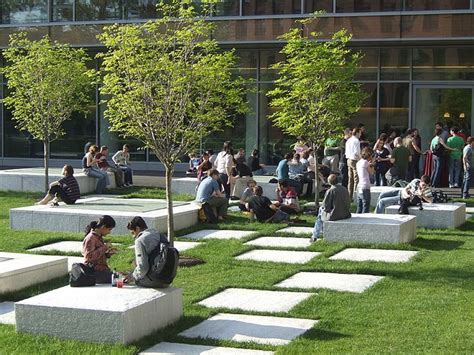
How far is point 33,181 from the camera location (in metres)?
26.5

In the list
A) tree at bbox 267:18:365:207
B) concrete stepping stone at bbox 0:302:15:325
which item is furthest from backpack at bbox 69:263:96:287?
tree at bbox 267:18:365:207

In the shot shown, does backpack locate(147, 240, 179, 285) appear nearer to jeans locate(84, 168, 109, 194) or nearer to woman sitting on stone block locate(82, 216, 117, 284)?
woman sitting on stone block locate(82, 216, 117, 284)

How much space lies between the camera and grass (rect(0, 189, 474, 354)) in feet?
31.8

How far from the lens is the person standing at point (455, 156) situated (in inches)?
1018

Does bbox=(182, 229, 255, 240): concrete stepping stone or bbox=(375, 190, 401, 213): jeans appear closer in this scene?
bbox=(182, 229, 255, 240): concrete stepping stone

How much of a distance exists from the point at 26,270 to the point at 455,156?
52.4 feet

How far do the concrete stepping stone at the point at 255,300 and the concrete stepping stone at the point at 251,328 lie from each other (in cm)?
46

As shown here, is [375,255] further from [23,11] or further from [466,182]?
[23,11]

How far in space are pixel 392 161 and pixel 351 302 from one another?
12.6 meters

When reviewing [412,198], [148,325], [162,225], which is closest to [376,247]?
[412,198]

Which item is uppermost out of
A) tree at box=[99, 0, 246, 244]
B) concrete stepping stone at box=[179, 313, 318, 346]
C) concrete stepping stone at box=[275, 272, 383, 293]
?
tree at box=[99, 0, 246, 244]

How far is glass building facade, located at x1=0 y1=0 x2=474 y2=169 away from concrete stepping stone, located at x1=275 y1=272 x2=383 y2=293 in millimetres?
14347

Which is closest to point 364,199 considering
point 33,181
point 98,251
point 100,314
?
point 98,251

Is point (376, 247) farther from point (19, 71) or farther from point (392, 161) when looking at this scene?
point (19, 71)
